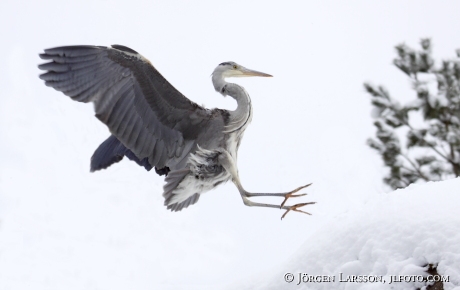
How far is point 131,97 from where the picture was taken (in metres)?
5.30

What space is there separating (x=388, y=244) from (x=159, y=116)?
2.09 metres

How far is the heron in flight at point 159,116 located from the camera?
203 inches

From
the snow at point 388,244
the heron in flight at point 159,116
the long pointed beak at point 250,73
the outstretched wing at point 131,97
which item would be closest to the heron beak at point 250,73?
the long pointed beak at point 250,73

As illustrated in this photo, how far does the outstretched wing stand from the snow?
57.7 inches

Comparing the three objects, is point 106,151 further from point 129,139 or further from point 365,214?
point 365,214

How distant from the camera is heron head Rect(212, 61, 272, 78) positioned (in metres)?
5.92

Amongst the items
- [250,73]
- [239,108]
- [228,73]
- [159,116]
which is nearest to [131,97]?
[159,116]

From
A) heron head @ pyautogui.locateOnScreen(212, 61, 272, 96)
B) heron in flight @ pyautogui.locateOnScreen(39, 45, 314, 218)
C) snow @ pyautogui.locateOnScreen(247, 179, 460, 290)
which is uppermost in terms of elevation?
heron head @ pyautogui.locateOnScreen(212, 61, 272, 96)

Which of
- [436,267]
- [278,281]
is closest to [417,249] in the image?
[436,267]

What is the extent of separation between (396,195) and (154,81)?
1.87 metres

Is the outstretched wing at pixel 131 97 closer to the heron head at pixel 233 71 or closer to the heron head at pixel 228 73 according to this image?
the heron head at pixel 228 73

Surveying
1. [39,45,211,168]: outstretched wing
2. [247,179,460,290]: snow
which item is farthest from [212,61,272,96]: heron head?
[247,179,460,290]: snow

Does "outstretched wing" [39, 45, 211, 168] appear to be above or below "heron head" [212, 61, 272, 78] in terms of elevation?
below

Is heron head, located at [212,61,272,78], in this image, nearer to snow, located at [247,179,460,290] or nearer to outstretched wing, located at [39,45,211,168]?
outstretched wing, located at [39,45,211,168]
